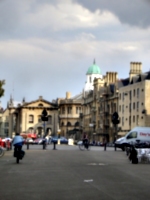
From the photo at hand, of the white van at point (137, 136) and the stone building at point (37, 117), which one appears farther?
the stone building at point (37, 117)

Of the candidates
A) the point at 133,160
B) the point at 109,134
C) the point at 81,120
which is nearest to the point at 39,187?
the point at 133,160

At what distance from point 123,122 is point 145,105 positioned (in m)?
11.5

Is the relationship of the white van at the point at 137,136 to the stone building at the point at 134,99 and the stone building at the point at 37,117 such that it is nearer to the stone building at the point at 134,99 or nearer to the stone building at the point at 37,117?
the stone building at the point at 134,99

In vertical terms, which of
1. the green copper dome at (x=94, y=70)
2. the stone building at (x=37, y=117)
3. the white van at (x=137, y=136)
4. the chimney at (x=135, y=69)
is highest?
the green copper dome at (x=94, y=70)

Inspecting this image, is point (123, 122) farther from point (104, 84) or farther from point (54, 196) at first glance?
point (54, 196)

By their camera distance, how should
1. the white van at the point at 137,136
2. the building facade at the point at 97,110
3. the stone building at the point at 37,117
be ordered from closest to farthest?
the white van at the point at 137,136 → the building facade at the point at 97,110 → the stone building at the point at 37,117

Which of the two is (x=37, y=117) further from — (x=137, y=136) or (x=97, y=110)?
(x=137, y=136)

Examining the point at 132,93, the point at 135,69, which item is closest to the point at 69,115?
the point at 135,69

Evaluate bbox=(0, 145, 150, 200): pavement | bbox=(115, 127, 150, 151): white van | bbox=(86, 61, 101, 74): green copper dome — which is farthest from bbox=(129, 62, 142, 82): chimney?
bbox=(0, 145, 150, 200): pavement

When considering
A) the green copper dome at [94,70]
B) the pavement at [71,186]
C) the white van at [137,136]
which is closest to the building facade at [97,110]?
the green copper dome at [94,70]

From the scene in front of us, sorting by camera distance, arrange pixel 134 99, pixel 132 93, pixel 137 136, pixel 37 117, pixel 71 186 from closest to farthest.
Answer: pixel 71 186 < pixel 137 136 < pixel 134 99 < pixel 132 93 < pixel 37 117

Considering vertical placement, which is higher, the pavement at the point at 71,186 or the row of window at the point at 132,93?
the row of window at the point at 132,93

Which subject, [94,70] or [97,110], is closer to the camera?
[97,110]

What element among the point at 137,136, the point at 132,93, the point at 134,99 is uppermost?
the point at 132,93
